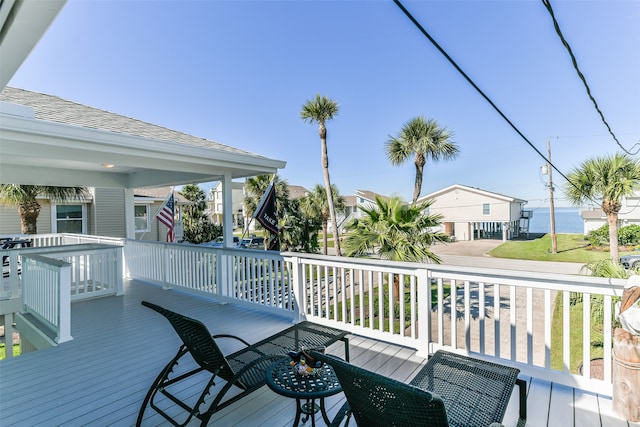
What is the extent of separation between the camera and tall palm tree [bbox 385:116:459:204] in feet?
55.9

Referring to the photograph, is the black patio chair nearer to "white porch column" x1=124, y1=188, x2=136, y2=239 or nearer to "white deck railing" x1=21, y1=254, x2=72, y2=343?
"white deck railing" x1=21, y1=254, x2=72, y2=343

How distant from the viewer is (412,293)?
3.43 metres

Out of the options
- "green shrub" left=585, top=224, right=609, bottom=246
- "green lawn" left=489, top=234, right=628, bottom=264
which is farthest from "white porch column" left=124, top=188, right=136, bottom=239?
"green shrub" left=585, top=224, right=609, bottom=246

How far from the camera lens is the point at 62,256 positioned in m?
5.39

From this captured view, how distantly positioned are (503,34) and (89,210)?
16.0 metres

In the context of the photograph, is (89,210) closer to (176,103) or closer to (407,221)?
(176,103)

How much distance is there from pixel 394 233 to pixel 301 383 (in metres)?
5.52

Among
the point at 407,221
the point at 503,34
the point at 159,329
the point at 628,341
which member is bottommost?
the point at 159,329

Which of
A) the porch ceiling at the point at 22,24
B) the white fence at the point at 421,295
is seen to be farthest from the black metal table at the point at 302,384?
the porch ceiling at the point at 22,24

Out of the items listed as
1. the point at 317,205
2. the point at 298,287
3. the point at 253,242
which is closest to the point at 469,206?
the point at 317,205

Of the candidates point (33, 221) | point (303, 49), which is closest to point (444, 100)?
point (303, 49)

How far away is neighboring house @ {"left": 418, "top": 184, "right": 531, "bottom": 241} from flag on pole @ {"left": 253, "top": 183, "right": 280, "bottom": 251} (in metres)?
25.8

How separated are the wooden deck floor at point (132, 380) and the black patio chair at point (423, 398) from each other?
0.55 metres

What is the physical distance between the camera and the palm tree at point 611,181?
11070 millimetres
